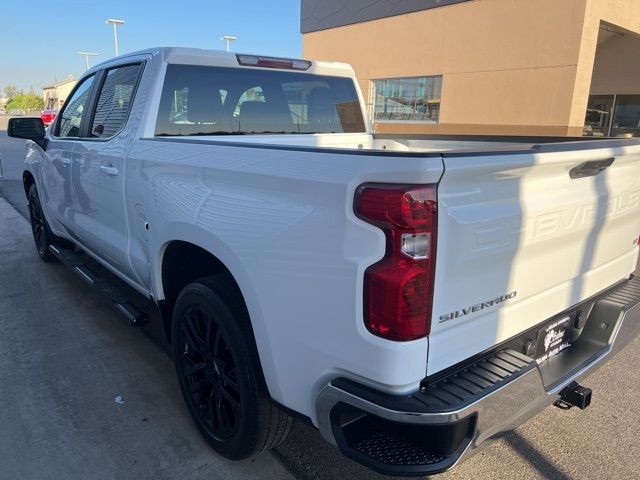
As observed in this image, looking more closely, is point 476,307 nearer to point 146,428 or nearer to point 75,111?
point 146,428

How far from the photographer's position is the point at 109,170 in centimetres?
325

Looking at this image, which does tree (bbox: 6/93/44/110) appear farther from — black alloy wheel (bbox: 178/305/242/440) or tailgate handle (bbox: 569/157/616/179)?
tailgate handle (bbox: 569/157/616/179)

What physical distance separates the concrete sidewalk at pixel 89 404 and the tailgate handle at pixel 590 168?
1929mm

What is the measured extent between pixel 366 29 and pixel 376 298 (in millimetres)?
16684

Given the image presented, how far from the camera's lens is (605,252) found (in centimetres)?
244

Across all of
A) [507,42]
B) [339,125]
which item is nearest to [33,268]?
[339,125]

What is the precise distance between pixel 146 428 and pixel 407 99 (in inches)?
594

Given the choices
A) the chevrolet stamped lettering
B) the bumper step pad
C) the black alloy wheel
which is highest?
the chevrolet stamped lettering

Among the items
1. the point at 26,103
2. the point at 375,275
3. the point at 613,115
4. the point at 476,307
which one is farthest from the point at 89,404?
the point at 26,103

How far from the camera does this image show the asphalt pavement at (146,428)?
2496mm

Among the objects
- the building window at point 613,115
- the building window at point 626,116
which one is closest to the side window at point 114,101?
the building window at point 613,115

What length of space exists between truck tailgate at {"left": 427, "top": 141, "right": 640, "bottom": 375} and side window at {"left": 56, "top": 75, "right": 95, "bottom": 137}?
3548 millimetres

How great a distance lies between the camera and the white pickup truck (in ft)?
5.20

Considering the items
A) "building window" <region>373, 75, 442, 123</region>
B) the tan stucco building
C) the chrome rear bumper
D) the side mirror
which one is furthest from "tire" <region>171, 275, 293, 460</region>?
"building window" <region>373, 75, 442, 123</region>
